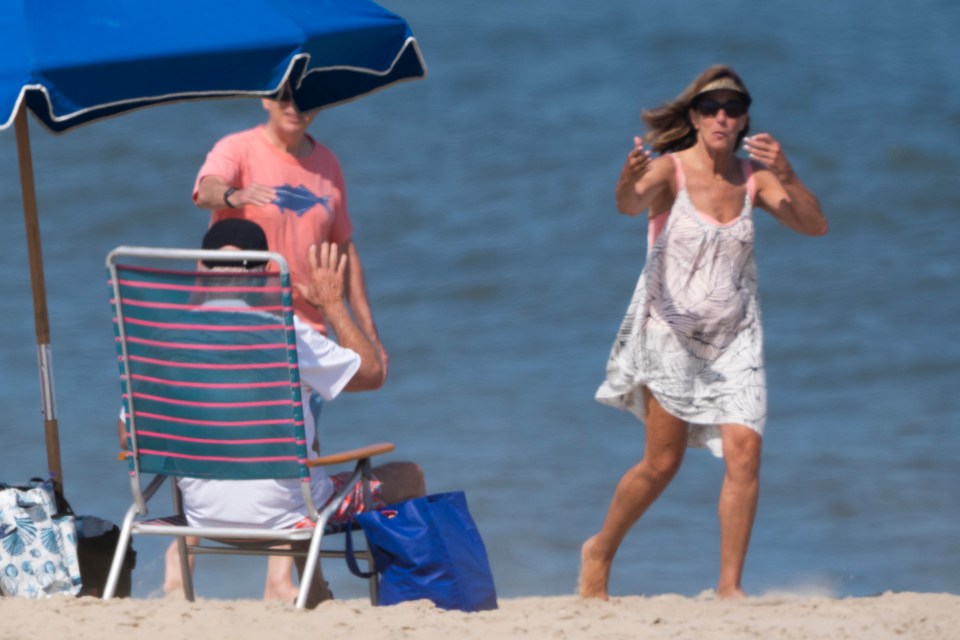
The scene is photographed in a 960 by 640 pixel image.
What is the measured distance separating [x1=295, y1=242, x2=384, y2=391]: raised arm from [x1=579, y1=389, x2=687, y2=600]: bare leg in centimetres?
99

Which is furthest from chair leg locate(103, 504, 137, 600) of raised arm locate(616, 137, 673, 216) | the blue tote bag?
raised arm locate(616, 137, 673, 216)

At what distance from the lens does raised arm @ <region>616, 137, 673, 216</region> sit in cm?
482

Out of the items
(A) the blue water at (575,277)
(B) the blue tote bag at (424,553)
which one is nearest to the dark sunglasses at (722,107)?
(B) the blue tote bag at (424,553)

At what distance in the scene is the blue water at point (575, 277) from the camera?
699 cm

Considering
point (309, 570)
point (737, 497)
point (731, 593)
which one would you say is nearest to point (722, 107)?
point (737, 497)

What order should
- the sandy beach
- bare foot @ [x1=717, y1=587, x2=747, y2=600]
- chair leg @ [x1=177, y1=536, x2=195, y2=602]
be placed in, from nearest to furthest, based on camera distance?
the sandy beach → chair leg @ [x1=177, y1=536, x2=195, y2=602] → bare foot @ [x1=717, y1=587, x2=747, y2=600]

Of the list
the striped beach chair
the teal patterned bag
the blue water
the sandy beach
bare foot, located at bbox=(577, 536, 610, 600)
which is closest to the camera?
the sandy beach

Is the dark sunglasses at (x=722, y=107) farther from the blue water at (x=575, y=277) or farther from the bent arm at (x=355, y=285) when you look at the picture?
the blue water at (x=575, y=277)

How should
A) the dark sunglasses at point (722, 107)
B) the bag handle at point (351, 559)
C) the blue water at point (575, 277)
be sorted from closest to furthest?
the bag handle at point (351, 559), the dark sunglasses at point (722, 107), the blue water at point (575, 277)

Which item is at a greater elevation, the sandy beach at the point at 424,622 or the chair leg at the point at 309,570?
the chair leg at the point at 309,570

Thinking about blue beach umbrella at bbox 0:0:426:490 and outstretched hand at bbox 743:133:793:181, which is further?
outstretched hand at bbox 743:133:793:181

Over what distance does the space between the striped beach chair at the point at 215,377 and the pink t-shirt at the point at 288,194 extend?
77 cm

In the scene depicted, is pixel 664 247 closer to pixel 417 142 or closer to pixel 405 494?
pixel 405 494

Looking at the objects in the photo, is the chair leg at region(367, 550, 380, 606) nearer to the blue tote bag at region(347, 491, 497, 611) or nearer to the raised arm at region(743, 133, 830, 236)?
the blue tote bag at region(347, 491, 497, 611)
